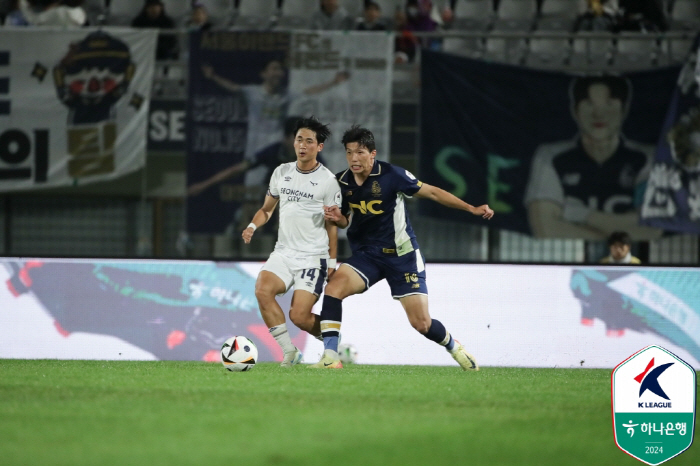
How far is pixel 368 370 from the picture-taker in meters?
7.85

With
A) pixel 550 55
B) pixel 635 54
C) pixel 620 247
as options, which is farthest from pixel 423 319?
pixel 635 54

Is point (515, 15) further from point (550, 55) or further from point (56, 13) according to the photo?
point (56, 13)

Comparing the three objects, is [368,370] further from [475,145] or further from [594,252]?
[594,252]

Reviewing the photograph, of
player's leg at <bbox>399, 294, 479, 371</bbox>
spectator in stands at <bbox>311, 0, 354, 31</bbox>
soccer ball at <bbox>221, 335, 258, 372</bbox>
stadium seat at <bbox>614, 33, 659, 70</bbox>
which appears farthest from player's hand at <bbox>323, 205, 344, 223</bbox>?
stadium seat at <bbox>614, 33, 659, 70</bbox>

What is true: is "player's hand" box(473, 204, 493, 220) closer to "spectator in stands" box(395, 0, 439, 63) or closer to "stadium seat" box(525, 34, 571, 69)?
"stadium seat" box(525, 34, 571, 69)

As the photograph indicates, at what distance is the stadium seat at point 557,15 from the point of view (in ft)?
47.2

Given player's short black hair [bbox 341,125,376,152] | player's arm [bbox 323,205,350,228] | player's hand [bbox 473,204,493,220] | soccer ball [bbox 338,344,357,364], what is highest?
player's short black hair [bbox 341,125,376,152]

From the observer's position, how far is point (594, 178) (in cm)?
1212

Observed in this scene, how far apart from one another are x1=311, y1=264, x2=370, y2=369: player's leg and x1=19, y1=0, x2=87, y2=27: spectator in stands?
7.54 meters

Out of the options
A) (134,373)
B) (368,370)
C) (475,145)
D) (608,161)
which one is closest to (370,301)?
(368,370)

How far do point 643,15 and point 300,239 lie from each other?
7983mm

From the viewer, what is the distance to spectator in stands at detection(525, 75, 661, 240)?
1207 centimetres

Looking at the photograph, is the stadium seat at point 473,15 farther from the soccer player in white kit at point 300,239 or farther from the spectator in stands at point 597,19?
the soccer player in white kit at point 300,239

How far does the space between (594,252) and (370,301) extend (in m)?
4.96
